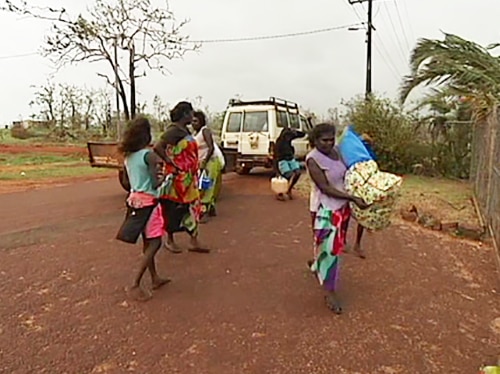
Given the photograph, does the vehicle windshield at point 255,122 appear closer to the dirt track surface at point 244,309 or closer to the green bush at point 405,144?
the green bush at point 405,144

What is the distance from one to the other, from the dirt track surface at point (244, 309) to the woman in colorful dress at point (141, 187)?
0.58m

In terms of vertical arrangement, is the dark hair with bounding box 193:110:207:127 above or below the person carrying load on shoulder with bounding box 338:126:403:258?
above

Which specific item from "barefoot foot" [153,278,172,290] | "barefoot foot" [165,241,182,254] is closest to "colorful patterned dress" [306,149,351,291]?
"barefoot foot" [153,278,172,290]

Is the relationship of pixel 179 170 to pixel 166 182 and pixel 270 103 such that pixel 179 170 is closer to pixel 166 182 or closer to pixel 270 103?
pixel 166 182

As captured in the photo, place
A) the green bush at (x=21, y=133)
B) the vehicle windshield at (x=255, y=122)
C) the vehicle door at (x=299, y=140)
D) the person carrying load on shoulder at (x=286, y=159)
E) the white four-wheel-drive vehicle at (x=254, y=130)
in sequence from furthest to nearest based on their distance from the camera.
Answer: the green bush at (x=21, y=133), the vehicle door at (x=299, y=140), the vehicle windshield at (x=255, y=122), the white four-wheel-drive vehicle at (x=254, y=130), the person carrying load on shoulder at (x=286, y=159)

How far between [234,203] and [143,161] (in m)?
5.29

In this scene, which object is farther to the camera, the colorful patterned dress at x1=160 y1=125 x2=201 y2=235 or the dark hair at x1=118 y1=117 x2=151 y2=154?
the colorful patterned dress at x1=160 y1=125 x2=201 y2=235

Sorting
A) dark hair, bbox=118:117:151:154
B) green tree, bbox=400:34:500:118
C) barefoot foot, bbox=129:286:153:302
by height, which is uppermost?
green tree, bbox=400:34:500:118

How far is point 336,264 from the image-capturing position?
422 centimetres

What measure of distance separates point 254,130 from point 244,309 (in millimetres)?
Answer: 9056

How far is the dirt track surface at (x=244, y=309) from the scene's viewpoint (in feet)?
11.2

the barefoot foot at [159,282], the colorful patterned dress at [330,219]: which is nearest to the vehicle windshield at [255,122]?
the barefoot foot at [159,282]

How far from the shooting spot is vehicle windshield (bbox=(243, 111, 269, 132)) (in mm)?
12867

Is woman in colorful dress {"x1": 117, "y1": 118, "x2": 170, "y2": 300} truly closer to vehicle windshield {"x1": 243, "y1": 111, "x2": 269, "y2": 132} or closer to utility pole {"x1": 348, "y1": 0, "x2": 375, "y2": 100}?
vehicle windshield {"x1": 243, "y1": 111, "x2": 269, "y2": 132}
